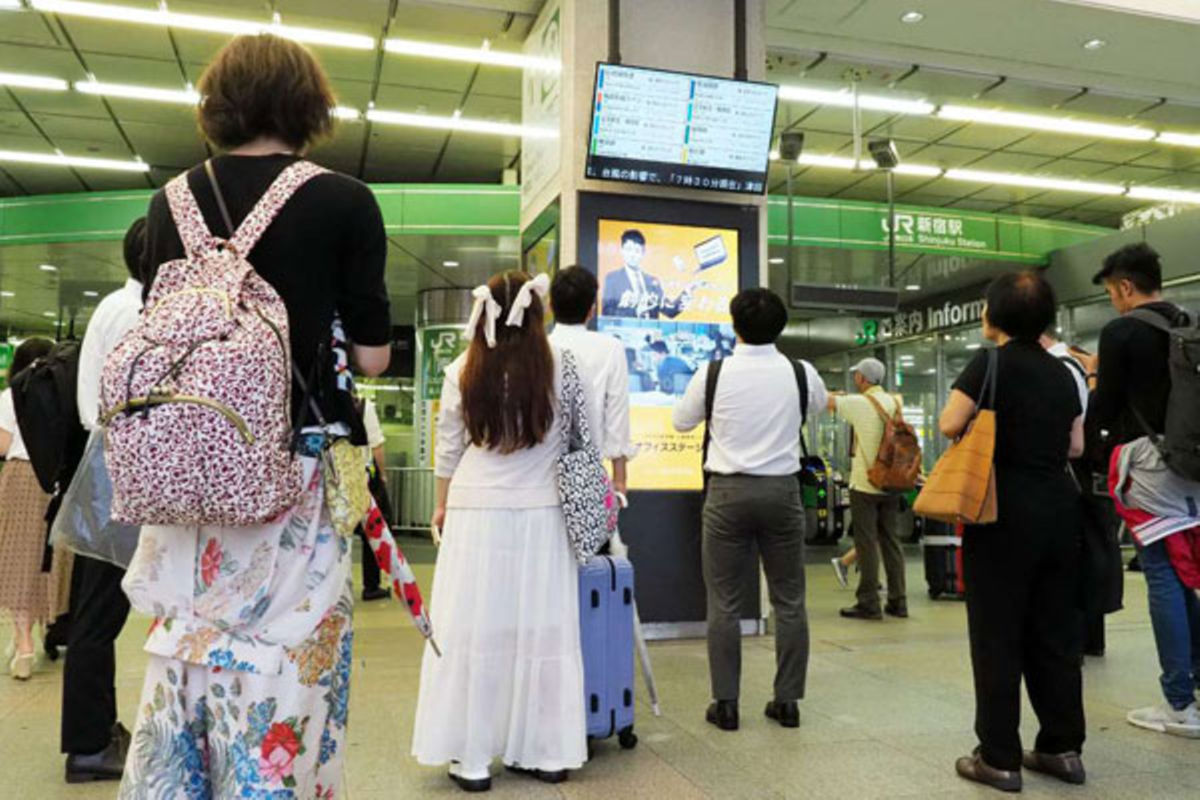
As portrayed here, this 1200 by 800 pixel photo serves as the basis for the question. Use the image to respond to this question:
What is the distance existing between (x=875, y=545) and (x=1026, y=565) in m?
3.60

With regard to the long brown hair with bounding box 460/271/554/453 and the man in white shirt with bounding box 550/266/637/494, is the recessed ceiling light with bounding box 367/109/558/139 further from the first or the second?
the long brown hair with bounding box 460/271/554/453

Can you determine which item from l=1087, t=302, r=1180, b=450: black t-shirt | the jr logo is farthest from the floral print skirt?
the jr logo

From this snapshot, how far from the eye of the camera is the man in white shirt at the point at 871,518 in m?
6.38

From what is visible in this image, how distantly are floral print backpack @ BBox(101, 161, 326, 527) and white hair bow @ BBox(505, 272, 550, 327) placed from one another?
1569 mm

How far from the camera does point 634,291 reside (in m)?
5.42

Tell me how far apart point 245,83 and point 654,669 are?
361 centimetres

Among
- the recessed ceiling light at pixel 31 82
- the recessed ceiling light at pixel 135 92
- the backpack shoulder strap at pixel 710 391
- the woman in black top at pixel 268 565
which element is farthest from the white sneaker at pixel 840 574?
the recessed ceiling light at pixel 31 82

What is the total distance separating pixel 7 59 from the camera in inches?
349

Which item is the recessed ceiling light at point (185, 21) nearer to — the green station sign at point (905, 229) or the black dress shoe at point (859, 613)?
the green station sign at point (905, 229)

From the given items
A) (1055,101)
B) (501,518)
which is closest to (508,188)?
(1055,101)

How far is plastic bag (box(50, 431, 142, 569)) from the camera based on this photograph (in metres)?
2.18

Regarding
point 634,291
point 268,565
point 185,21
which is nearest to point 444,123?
point 185,21

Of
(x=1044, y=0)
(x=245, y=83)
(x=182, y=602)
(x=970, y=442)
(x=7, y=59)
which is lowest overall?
(x=182, y=602)

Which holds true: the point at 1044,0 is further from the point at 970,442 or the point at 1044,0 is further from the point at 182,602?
the point at 182,602
